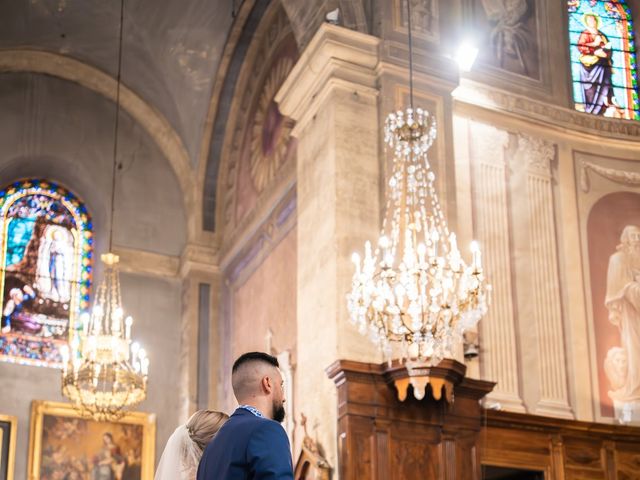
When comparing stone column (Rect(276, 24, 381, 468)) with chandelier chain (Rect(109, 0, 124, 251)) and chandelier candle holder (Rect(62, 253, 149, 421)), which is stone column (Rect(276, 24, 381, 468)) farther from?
chandelier chain (Rect(109, 0, 124, 251))

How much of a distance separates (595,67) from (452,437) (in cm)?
592

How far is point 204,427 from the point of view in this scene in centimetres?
491

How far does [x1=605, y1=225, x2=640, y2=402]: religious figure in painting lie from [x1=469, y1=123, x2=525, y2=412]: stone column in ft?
4.16

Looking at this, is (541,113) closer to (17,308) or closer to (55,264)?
(55,264)

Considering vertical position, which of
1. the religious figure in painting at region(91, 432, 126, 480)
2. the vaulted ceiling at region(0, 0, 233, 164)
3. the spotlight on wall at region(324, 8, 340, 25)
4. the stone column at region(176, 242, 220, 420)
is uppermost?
the vaulted ceiling at region(0, 0, 233, 164)

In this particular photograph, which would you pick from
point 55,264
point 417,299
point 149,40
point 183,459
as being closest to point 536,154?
point 417,299

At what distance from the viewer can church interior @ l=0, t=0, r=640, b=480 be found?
35.5ft

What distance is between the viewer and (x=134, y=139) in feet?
59.5

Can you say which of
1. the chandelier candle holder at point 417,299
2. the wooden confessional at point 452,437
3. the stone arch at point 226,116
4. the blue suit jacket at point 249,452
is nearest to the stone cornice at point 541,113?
the chandelier candle holder at point 417,299

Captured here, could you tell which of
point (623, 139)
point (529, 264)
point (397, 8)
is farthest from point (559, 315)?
point (397, 8)

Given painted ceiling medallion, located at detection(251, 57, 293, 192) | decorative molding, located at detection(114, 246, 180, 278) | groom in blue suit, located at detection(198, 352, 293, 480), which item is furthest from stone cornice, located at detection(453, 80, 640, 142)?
groom in blue suit, located at detection(198, 352, 293, 480)

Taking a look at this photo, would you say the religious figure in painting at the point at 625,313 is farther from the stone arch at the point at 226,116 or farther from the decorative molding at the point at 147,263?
the decorative molding at the point at 147,263

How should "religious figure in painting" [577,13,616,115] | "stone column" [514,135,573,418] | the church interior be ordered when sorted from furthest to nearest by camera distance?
"religious figure in painting" [577,13,616,115] < "stone column" [514,135,573,418] < the church interior

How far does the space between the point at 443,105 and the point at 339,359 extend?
3.30m
